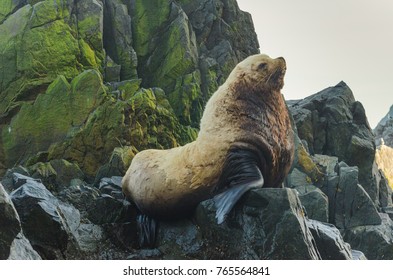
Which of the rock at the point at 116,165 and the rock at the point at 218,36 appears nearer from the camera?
the rock at the point at 116,165

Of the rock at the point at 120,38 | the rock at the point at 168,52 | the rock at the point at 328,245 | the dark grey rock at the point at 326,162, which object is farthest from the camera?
the dark grey rock at the point at 326,162

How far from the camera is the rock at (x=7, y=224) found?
382 centimetres

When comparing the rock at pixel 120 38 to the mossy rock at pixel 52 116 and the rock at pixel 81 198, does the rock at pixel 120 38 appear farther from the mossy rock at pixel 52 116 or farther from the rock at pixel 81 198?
the rock at pixel 81 198

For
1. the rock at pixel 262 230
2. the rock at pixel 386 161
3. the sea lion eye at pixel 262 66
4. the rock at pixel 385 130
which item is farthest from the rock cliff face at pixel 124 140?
the rock at pixel 385 130

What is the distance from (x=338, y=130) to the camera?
55.1 ft

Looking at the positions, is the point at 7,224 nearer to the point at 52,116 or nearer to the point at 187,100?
the point at 52,116

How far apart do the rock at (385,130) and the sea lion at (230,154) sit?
17.9 metres

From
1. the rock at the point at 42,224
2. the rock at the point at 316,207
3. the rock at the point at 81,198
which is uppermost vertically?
the rock at the point at 42,224

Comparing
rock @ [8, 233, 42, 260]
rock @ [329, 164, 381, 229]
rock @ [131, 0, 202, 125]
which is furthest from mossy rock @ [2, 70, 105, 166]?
rock @ [329, 164, 381, 229]

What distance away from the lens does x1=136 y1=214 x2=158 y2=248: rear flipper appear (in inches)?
231

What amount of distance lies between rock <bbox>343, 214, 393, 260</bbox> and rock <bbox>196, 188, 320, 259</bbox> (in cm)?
740

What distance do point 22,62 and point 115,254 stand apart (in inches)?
238
